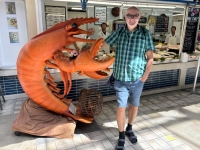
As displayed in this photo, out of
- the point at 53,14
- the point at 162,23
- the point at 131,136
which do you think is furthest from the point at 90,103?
the point at 162,23

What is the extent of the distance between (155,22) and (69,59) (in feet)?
18.7

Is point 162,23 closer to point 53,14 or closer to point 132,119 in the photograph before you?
point 53,14

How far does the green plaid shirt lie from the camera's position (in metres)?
2.29

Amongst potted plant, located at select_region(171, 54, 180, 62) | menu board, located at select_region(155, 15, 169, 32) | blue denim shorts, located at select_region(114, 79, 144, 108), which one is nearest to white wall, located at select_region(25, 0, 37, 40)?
blue denim shorts, located at select_region(114, 79, 144, 108)

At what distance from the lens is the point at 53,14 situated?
12.9 feet

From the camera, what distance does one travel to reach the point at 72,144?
2.59 m

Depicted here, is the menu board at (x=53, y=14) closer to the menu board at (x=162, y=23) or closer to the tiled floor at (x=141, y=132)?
the tiled floor at (x=141, y=132)

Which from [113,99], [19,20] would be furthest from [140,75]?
[19,20]

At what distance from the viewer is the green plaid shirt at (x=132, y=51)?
2.29 metres

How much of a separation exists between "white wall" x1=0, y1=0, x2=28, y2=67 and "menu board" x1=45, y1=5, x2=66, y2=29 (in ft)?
1.53

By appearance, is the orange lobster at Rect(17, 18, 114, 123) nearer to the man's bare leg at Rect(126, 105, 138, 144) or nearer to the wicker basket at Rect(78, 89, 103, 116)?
the wicker basket at Rect(78, 89, 103, 116)

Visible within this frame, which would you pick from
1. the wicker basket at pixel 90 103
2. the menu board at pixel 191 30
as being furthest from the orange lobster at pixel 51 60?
the menu board at pixel 191 30

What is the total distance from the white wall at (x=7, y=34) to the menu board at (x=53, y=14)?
0.47 meters

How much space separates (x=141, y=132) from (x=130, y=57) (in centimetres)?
135
